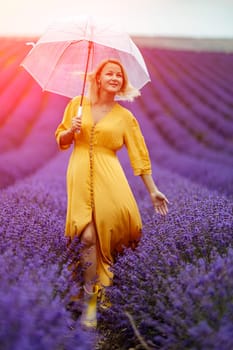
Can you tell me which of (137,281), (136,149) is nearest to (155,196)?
(136,149)

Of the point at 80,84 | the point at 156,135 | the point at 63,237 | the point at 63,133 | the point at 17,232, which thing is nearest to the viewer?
the point at 17,232

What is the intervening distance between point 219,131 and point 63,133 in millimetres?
10240

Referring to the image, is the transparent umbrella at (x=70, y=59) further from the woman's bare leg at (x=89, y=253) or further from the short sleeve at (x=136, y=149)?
the woman's bare leg at (x=89, y=253)

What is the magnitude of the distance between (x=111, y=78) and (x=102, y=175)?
475 mm

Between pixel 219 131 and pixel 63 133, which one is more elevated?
pixel 63 133

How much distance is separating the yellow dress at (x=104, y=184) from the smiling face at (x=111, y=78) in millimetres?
115

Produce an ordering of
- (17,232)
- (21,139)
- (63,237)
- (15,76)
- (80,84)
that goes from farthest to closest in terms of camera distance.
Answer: (15,76) < (21,139) < (80,84) < (63,237) < (17,232)

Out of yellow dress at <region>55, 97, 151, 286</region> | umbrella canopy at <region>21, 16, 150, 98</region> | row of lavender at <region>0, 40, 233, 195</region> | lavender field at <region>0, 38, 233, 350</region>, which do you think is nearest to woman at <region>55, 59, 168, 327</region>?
yellow dress at <region>55, 97, 151, 286</region>

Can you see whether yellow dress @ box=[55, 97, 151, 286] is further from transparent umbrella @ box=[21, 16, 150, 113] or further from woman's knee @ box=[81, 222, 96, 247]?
transparent umbrella @ box=[21, 16, 150, 113]

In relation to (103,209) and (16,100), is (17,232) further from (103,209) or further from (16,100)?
(16,100)

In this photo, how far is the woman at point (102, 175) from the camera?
117 inches

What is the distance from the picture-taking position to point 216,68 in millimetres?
20750

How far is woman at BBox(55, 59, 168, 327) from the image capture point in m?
2.98

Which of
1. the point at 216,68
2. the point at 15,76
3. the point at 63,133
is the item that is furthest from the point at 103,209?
the point at 216,68
